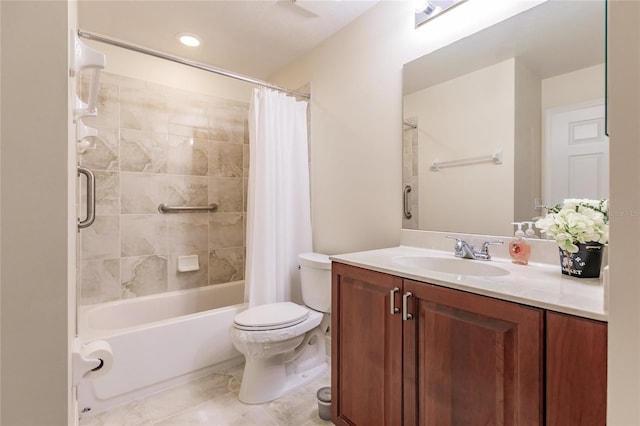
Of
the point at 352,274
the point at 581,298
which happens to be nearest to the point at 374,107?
the point at 352,274

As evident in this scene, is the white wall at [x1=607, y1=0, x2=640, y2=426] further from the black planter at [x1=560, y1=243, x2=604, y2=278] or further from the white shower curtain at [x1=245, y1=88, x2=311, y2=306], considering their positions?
the white shower curtain at [x1=245, y1=88, x2=311, y2=306]

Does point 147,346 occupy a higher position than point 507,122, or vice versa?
point 507,122

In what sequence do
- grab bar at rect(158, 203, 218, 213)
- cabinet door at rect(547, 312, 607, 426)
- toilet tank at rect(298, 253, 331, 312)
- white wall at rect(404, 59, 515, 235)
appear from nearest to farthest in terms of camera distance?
cabinet door at rect(547, 312, 607, 426), white wall at rect(404, 59, 515, 235), toilet tank at rect(298, 253, 331, 312), grab bar at rect(158, 203, 218, 213)

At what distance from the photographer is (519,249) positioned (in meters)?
1.23

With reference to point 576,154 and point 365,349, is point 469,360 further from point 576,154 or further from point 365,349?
point 576,154

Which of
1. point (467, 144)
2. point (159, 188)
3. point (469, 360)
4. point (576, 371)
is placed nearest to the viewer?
point (576, 371)

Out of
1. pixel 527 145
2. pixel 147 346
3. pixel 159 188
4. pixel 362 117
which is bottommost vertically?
pixel 147 346

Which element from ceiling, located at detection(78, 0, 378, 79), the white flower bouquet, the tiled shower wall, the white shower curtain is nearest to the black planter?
the white flower bouquet

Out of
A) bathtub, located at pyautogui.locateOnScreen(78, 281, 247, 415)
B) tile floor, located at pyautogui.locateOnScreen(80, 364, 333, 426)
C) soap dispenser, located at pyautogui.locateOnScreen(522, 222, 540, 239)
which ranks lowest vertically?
tile floor, located at pyautogui.locateOnScreen(80, 364, 333, 426)

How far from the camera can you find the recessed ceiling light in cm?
216

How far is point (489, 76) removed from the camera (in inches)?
54.7

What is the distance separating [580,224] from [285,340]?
1.46 m

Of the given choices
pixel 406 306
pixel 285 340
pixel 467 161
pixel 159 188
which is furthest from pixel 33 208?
pixel 159 188

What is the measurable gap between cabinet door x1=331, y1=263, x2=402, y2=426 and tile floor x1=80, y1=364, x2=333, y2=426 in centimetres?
30
